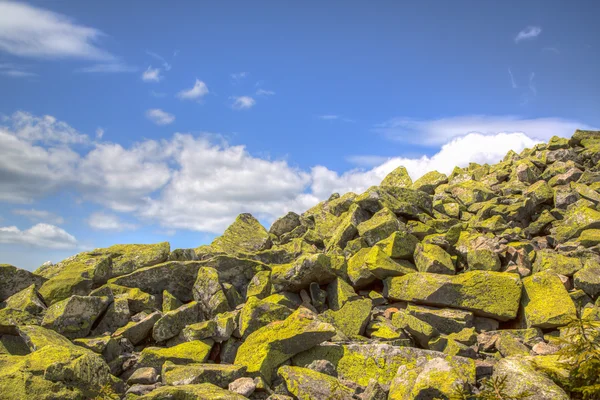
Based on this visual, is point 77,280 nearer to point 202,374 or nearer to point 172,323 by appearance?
point 172,323

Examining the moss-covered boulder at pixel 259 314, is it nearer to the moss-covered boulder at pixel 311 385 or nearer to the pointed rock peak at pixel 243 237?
the moss-covered boulder at pixel 311 385

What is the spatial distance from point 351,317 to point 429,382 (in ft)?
22.9

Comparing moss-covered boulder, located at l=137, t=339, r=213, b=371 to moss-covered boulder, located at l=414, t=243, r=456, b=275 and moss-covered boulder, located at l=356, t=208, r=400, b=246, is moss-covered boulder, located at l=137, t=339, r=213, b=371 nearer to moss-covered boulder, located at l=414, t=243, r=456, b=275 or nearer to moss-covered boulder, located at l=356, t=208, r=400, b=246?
moss-covered boulder, located at l=414, t=243, r=456, b=275

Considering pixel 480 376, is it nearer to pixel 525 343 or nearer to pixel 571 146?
pixel 525 343

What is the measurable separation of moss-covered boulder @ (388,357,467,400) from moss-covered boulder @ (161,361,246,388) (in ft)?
17.3

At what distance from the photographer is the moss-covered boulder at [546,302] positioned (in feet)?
54.4

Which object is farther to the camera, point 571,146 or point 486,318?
point 571,146

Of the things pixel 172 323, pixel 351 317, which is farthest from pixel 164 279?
pixel 351 317

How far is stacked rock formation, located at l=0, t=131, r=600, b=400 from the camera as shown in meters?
12.5

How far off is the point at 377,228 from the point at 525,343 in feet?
32.3

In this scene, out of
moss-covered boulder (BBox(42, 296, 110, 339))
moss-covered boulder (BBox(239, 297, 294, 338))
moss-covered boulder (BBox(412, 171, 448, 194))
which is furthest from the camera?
moss-covered boulder (BBox(412, 171, 448, 194))

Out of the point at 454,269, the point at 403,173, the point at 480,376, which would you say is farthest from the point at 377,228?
the point at 403,173

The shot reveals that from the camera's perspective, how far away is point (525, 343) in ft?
52.0

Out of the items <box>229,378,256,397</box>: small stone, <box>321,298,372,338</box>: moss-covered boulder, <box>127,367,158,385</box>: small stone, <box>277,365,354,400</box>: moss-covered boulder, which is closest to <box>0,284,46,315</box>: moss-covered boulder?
<box>127,367,158,385</box>: small stone
